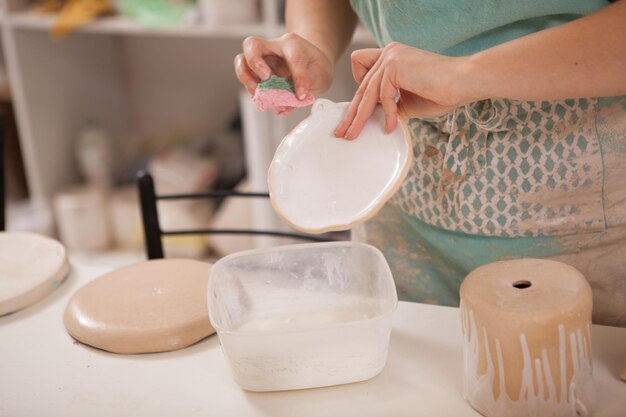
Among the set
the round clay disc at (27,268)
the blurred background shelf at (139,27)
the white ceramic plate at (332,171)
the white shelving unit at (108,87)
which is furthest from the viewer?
the white shelving unit at (108,87)

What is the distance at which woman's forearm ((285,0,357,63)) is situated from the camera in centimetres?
99

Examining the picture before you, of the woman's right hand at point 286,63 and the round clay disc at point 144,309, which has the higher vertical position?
the woman's right hand at point 286,63

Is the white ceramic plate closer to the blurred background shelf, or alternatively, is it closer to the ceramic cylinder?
the ceramic cylinder

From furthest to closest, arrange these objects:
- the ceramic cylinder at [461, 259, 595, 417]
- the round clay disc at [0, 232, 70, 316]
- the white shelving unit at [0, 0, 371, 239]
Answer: the white shelving unit at [0, 0, 371, 239], the round clay disc at [0, 232, 70, 316], the ceramic cylinder at [461, 259, 595, 417]

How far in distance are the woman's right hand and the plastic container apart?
22 centimetres

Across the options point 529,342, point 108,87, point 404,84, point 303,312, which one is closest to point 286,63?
point 404,84

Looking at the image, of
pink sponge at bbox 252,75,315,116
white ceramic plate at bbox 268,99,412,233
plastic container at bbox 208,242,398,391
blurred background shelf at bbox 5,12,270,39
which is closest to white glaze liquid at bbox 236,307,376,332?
plastic container at bbox 208,242,398,391

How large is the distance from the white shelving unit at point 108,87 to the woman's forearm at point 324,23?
823mm

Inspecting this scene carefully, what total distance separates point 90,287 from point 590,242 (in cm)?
67

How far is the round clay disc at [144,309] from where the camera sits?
2.73 feet

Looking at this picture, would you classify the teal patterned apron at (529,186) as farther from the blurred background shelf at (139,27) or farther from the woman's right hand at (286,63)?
the blurred background shelf at (139,27)

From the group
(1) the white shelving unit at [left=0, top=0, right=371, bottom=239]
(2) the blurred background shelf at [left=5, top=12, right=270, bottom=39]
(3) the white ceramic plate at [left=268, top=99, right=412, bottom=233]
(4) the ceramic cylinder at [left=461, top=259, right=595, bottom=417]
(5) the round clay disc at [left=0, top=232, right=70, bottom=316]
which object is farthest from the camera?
(1) the white shelving unit at [left=0, top=0, right=371, bottom=239]

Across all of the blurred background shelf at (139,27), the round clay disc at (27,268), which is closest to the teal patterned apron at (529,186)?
the round clay disc at (27,268)

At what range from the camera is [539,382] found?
2.16 feet
